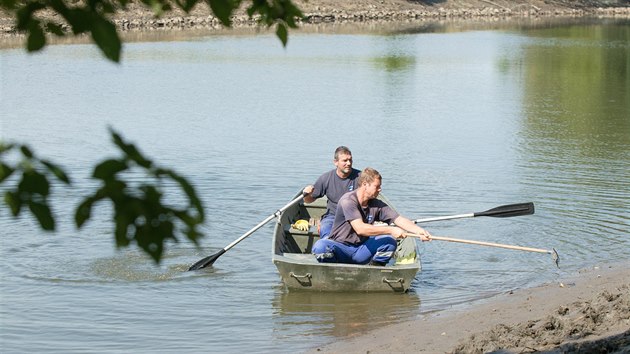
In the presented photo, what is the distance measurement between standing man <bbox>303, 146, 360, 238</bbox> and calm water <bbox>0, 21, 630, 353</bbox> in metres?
0.90

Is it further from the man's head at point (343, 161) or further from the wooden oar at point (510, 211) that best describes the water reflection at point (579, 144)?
the man's head at point (343, 161)

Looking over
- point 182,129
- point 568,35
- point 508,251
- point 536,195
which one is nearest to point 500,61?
point 568,35

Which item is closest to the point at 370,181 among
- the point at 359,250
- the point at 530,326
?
the point at 359,250

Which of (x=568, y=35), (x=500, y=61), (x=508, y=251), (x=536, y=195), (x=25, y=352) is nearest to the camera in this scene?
(x=25, y=352)

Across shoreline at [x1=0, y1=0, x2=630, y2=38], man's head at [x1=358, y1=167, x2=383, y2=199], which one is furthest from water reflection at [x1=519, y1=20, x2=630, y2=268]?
shoreline at [x1=0, y1=0, x2=630, y2=38]

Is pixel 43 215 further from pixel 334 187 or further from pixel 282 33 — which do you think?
pixel 334 187

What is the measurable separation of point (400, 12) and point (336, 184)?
5986 centimetres

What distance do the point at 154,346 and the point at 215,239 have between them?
13.2ft

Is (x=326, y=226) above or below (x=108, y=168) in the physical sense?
below

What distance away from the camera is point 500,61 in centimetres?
4072

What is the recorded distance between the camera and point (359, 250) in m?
10.6

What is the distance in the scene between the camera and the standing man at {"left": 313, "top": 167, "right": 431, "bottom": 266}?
33.7 feet

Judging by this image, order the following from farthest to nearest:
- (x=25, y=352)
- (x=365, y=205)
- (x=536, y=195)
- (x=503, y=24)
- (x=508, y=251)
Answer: (x=503, y=24), (x=536, y=195), (x=508, y=251), (x=365, y=205), (x=25, y=352)

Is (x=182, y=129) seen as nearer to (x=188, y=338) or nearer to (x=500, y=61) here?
(x=188, y=338)
